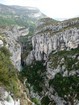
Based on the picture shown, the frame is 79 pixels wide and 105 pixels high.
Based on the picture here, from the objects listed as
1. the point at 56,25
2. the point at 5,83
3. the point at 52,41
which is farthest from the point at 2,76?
the point at 56,25

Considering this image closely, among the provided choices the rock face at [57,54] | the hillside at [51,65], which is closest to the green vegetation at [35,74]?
the hillside at [51,65]

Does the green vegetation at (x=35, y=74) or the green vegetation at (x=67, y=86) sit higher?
the green vegetation at (x=67, y=86)

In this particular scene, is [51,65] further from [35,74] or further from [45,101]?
[45,101]

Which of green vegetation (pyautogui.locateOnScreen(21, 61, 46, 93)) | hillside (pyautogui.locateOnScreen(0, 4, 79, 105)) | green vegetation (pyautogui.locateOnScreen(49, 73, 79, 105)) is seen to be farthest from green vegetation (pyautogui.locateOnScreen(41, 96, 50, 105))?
green vegetation (pyautogui.locateOnScreen(21, 61, 46, 93))

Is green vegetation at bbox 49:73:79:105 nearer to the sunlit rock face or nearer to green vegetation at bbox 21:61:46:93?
green vegetation at bbox 21:61:46:93

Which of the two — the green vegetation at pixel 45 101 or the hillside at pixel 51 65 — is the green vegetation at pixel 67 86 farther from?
the green vegetation at pixel 45 101

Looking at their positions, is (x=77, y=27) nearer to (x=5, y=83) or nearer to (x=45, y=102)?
(x=45, y=102)
